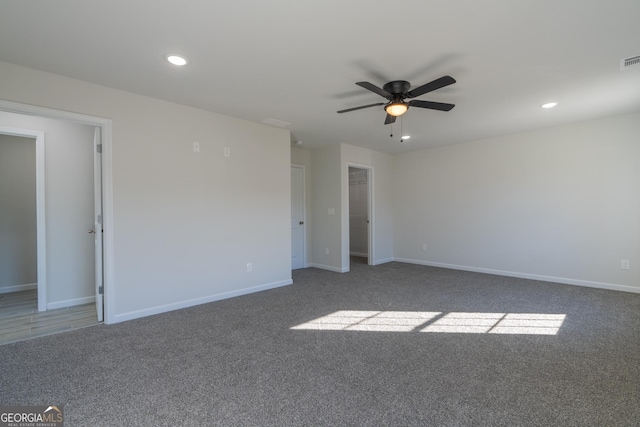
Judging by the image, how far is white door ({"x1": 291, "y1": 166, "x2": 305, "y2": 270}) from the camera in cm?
600

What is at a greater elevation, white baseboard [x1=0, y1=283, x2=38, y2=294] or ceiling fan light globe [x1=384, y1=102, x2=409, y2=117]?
ceiling fan light globe [x1=384, y1=102, x2=409, y2=117]

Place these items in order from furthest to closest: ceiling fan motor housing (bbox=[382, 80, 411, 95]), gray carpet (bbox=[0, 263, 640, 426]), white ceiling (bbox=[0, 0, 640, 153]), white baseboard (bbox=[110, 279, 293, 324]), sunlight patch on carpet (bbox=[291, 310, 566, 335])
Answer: white baseboard (bbox=[110, 279, 293, 324]) < sunlight patch on carpet (bbox=[291, 310, 566, 335]) < ceiling fan motor housing (bbox=[382, 80, 411, 95]) < white ceiling (bbox=[0, 0, 640, 153]) < gray carpet (bbox=[0, 263, 640, 426])

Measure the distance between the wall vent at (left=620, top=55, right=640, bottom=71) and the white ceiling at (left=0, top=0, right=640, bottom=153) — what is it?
0.16ft

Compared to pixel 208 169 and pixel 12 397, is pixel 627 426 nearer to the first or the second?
pixel 12 397

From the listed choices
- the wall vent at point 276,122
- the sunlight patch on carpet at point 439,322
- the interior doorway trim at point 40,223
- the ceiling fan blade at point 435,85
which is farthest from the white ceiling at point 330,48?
the sunlight patch on carpet at point 439,322

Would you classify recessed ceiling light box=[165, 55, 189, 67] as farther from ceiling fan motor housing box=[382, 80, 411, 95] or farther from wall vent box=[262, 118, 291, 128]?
ceiling fan motor housing box=[382, 80, 411, 95]

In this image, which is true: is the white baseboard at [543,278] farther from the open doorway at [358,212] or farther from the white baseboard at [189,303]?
the white baseboard at [189,303]

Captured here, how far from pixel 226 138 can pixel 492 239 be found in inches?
193

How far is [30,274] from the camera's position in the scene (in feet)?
15.2

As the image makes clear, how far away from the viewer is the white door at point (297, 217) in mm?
5996

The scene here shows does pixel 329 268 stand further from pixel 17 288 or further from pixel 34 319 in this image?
pixel 17 288

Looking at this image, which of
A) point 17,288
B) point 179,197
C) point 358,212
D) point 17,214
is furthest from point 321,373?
point 358,212

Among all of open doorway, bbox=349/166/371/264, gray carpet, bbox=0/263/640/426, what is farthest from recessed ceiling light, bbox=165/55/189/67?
open doorway, bbox=349/166/371/264

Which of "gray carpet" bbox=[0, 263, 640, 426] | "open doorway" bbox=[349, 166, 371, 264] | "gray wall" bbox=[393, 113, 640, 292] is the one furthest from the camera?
"open doorway" bbox=[349, 166, 371, 264]
